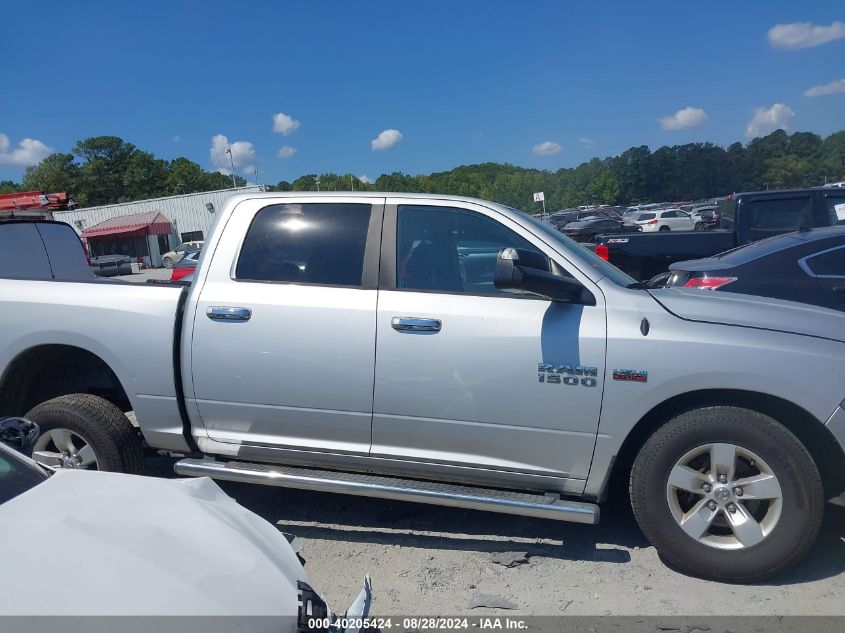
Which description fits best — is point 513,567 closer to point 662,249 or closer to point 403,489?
point 403,489

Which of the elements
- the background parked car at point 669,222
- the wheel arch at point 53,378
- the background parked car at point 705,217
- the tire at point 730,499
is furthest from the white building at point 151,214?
the tire at point 730,499

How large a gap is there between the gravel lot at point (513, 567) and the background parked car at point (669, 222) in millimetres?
36120

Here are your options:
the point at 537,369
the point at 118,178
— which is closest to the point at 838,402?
the point at 537,369

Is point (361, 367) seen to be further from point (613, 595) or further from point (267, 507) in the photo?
point (613, 595)

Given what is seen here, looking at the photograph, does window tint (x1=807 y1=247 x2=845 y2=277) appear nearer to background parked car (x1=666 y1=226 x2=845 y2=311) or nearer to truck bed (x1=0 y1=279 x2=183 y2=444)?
background parked car (x1=666 y1=226 x2=845 y2=311)

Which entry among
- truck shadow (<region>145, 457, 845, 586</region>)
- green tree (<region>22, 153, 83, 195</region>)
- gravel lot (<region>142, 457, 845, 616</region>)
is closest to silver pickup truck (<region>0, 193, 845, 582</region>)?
gravel lot (<region>142, 457, 845, 616</region>)

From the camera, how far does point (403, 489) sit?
135 inches

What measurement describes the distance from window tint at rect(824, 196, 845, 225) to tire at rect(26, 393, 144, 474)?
919 centimetres

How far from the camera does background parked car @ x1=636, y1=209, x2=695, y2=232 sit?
37.6 metres

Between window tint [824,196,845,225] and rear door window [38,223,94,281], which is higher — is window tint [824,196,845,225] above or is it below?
above

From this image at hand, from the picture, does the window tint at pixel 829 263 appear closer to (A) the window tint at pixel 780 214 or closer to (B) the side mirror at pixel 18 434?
(A) the window tint at pixel 780 214

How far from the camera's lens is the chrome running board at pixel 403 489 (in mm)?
3244

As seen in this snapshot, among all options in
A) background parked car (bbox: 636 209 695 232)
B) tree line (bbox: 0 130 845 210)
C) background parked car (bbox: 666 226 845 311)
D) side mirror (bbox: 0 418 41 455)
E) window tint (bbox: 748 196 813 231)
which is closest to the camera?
side mirror (bbox: 0 418 41 455)

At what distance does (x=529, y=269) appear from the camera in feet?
10.8
